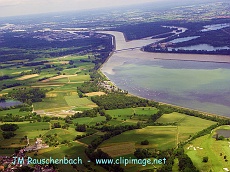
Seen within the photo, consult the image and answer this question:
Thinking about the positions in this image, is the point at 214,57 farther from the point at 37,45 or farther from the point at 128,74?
the point at 37,45

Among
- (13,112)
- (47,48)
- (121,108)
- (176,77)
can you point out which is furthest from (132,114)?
(47,48)

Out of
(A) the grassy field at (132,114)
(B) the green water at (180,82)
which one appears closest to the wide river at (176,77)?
(B) the green water at (180,82)

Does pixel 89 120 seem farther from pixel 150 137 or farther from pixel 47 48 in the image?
pixel 47 48

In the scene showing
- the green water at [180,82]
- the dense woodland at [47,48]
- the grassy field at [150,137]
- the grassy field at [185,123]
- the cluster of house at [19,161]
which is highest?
the dense woodland at [47,48]

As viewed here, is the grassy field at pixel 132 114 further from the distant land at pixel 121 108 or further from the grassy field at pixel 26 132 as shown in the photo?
the grassy field at pixel 26 132

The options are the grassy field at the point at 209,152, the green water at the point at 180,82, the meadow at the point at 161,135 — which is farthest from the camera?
the green water at the point at 180,82

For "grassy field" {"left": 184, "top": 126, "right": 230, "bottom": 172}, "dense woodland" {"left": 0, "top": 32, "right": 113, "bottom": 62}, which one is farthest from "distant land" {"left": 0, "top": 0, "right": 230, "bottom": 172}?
"dense woodland" {"left": 0, "top": 32, "right": 113, "bottom": 62}
